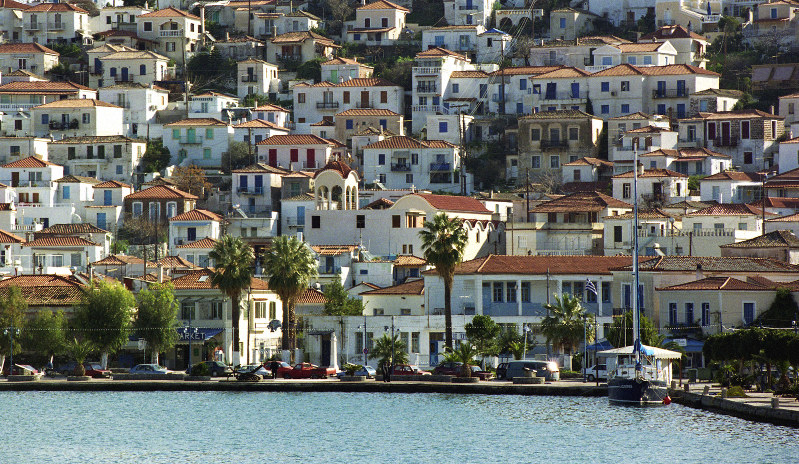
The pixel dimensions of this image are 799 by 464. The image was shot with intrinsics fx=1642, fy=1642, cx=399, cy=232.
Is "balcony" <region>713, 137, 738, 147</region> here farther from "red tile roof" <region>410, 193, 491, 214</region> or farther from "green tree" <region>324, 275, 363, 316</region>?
"green tree" <region>324, 275, 363, 316</region>

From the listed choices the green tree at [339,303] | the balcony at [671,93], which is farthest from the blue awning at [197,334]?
the balcony at [671,93]

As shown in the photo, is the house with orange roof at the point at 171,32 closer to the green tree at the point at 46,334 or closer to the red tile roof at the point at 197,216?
the red tile roof at the point at 197,216

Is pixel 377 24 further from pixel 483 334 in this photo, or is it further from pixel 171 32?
pixel 483 334

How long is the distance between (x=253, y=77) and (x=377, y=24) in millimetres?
15747

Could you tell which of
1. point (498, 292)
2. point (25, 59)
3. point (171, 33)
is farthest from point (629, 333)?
point (25, 59)

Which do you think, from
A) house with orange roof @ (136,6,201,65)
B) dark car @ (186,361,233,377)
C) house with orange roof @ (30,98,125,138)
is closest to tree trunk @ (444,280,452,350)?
dark car @ (186,361,233,377)

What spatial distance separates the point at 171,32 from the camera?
156 metres

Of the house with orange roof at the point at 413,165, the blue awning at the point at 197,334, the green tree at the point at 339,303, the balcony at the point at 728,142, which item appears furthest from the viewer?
the house with orange roof at the point at 413,165

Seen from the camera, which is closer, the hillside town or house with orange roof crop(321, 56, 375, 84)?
the hillside town

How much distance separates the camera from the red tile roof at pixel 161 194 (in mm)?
125500

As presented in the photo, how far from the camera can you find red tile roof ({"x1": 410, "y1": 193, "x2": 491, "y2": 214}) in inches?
4528

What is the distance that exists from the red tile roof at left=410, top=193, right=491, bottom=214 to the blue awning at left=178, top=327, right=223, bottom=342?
24182 millimetres

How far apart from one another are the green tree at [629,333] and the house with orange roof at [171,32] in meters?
79.7

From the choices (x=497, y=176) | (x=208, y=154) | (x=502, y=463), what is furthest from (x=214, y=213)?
(x=502, y=463)
